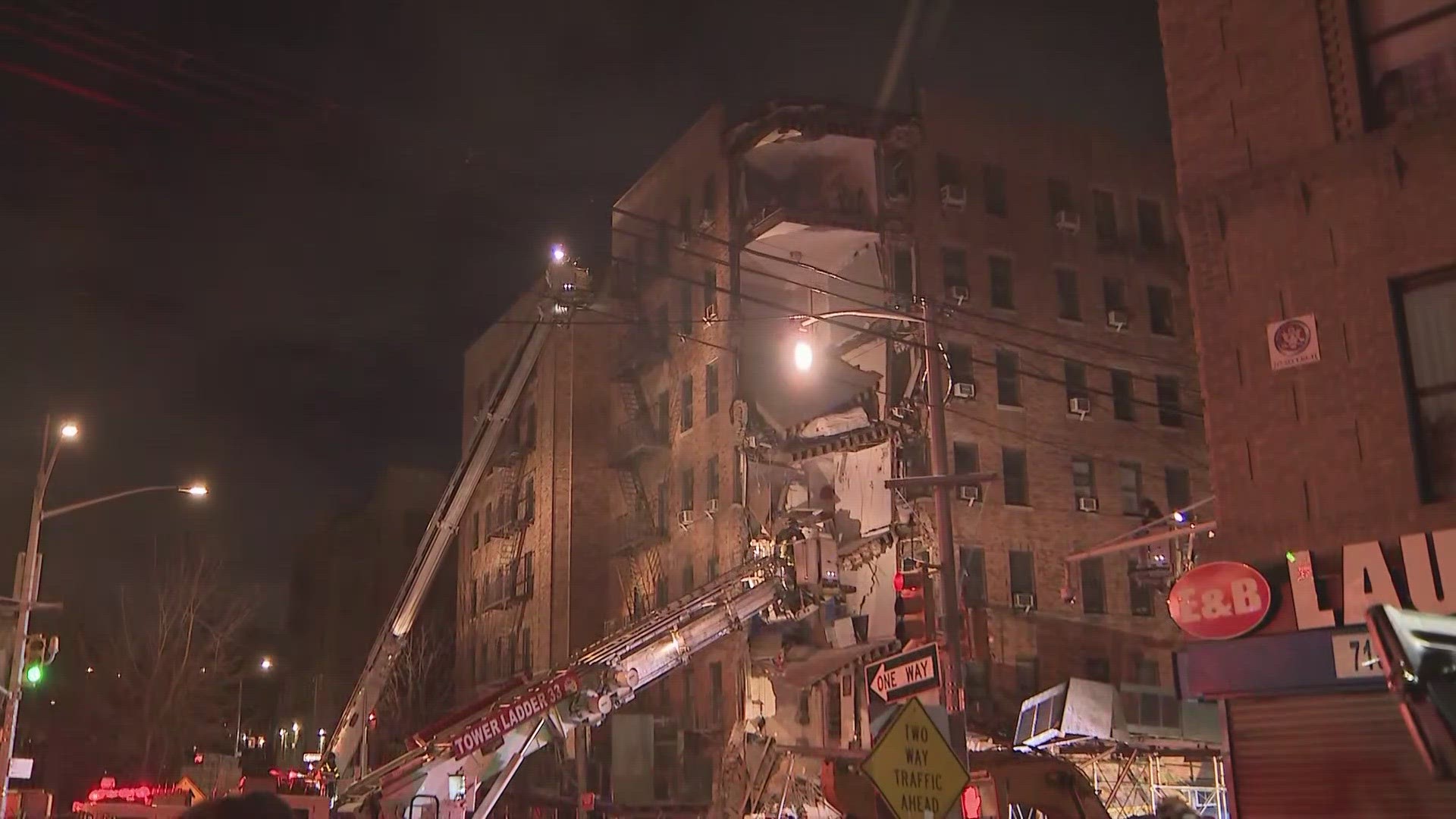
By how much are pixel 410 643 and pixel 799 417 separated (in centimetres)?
2950

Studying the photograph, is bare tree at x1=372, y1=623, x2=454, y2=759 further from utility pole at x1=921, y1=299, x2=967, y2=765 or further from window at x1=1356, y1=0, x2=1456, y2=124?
window at x1=1356, y1=0, x2=1456, y2=124

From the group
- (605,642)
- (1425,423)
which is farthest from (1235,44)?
(605,642)

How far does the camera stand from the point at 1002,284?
3731 centimetres

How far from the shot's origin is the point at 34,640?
2523cm

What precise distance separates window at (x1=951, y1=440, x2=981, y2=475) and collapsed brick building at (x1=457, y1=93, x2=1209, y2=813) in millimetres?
65

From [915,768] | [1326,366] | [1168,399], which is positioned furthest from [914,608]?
[1168,399]

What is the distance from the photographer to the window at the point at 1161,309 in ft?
128

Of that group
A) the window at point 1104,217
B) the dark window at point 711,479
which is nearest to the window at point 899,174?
the window at point 1104,217

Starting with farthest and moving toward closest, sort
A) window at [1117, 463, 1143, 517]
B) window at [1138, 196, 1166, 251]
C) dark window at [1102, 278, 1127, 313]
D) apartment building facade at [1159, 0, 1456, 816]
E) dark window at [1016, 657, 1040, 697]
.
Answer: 1. window at [1138, 196, 1166, 251]
2. dark window at [1102, 278, 1127, 313]
3. window at [1117, 463, 1143, 517]
4. dark window at [1016, 657, 1040, 697]
5. apartment building facade at [1159, 0, 1456, 816]

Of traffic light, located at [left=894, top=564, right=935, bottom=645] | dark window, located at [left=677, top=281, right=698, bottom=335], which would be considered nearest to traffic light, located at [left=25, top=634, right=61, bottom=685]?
traffic light, located at [left=894, top=564, right=935, bottom=645]

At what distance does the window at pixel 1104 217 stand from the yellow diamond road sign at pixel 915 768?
31.6m

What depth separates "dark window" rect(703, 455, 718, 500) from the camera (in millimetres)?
38625

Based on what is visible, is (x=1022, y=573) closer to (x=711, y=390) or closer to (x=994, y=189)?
(x=711, y=390)

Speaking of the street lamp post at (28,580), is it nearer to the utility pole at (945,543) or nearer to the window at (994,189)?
the utility pole at (945,543)
